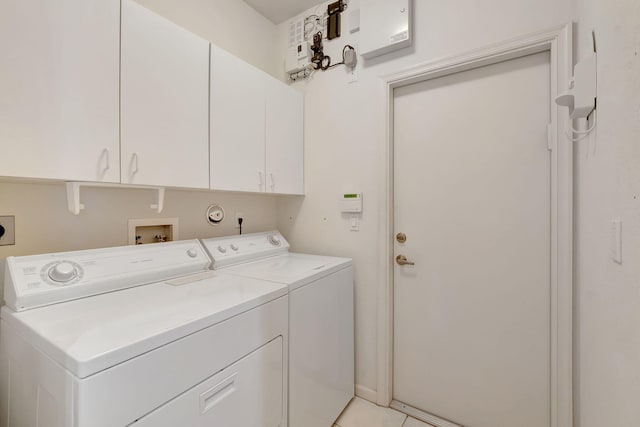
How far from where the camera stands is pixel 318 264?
68.5 inches

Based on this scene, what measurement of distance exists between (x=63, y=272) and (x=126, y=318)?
40 centimetres

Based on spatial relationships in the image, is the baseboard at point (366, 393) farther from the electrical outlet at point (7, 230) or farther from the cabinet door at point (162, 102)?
the electrical outlet at point (7, 230)

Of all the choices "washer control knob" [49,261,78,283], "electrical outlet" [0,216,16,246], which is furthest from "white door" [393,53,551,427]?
"electrical outlet" [0,216,16,246]

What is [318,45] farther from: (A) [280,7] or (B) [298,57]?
(A) [280,7]

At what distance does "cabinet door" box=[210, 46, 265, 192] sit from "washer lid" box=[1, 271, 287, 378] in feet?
2.06

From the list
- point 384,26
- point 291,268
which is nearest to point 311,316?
point 291,268

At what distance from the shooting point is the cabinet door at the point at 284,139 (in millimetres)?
1882

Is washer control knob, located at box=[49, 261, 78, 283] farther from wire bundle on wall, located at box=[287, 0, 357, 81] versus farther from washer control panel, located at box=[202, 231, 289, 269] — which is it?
wire bundle on wall, located at box=[287, 0, 357, 81]

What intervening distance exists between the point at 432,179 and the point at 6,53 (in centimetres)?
195

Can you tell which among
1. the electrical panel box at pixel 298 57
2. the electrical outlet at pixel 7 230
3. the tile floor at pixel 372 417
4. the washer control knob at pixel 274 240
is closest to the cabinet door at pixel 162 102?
the electrical outlet at pixel 7 230

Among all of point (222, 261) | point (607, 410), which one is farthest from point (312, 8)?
point (607, 410)

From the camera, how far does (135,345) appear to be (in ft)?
2.45

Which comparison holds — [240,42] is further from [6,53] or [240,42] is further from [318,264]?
[318,264]

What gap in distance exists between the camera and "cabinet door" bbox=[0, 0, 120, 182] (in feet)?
3.00
